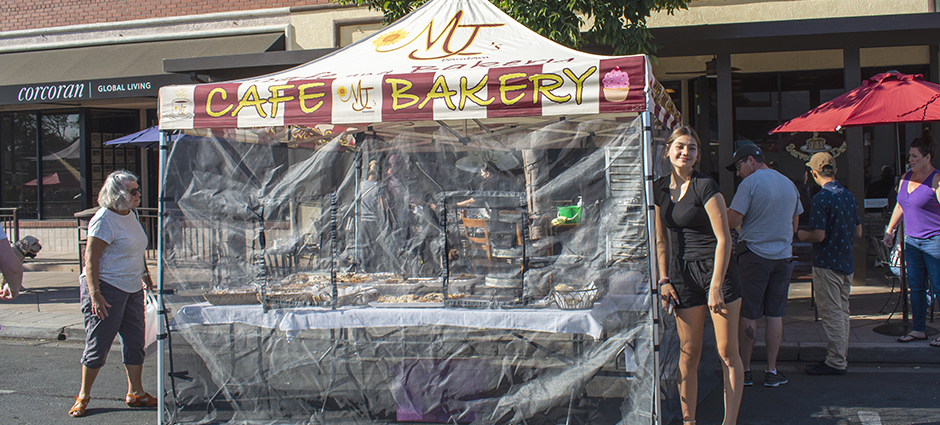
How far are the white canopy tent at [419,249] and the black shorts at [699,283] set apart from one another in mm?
221

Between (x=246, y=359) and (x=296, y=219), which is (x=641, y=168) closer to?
(x=296, y=219)

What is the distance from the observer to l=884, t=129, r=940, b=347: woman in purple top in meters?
5.20

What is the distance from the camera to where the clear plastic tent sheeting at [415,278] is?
3666mm

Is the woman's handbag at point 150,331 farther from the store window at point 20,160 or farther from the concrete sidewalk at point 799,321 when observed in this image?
the store window at point 20,160

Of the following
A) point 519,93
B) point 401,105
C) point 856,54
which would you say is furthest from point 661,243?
point 856,54

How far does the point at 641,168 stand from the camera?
3.55 metres

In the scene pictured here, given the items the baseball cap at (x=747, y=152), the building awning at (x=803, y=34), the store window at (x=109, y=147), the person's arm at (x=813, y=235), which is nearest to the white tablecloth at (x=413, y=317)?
the baseball cap at (x=747, y=152)

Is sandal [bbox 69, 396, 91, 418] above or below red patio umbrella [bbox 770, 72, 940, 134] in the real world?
below

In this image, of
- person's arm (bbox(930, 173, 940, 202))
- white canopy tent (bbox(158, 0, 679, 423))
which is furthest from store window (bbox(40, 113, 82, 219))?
person's arm (bbox(930, 173, 940, 202))

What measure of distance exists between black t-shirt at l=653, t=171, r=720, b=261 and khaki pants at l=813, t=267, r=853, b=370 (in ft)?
6.71

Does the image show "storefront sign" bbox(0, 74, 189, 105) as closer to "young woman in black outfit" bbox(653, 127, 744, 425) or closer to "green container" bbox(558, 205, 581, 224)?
"green container" bbox(558, 205, 581, 224)

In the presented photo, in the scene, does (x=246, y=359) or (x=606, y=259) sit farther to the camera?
(x=246, y=359)

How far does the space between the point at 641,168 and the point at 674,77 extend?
24.5 feet

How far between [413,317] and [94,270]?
7.38ft
